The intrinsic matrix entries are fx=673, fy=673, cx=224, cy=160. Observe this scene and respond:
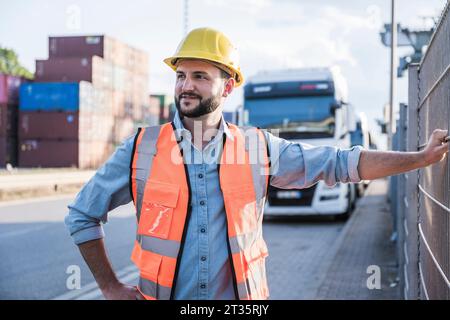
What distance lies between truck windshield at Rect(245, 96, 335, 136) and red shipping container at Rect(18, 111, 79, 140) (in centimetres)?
2576

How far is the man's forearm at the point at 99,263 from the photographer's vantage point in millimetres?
2545

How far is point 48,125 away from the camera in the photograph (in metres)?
40.6

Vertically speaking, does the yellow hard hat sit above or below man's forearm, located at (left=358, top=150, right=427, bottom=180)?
above

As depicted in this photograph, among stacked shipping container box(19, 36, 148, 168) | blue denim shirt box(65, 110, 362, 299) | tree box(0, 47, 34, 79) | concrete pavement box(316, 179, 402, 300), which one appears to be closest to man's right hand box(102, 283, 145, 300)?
blue denim shirt box(65, 110, 362, 299)

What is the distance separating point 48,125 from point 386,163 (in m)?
39.7

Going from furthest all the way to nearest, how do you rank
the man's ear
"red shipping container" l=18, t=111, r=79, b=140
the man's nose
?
"red shipping container" l=18, t=111, r=79, b=140, the man's ear, the man's nose

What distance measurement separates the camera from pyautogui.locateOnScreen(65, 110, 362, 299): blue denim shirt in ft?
8.28

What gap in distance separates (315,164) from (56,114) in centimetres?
3883

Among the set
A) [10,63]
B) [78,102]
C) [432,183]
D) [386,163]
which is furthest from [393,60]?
[10,63]

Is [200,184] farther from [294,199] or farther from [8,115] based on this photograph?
[8,115]

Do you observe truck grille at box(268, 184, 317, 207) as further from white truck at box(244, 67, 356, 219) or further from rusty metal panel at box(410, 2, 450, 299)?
rusty metal panel at box(410, 2, 450, 299)

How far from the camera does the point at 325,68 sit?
1592 cm

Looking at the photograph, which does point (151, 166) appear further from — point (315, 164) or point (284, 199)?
point (284, 199)

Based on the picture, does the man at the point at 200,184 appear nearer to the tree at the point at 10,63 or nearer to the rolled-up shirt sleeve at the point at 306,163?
the rolled-up shirt sleeve at the point at 306,163
